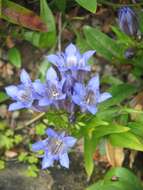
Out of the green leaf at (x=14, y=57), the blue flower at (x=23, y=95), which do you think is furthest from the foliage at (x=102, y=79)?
the blue flower at (x=23, y=95)

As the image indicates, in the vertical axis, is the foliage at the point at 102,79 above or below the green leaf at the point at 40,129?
above

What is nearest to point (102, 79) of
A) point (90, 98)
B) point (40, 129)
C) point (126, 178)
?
point (40, 129)

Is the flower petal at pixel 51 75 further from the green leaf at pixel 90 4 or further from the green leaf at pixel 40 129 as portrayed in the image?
the green leaf at pixel 40 129

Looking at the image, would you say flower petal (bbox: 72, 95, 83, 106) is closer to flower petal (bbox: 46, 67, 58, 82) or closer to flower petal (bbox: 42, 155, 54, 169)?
flower petal (bbox: 46, 67, 58, 82)

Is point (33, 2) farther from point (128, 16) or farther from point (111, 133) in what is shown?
point (111, 133)

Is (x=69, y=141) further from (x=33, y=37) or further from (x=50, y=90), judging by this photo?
(x=33, y=37)

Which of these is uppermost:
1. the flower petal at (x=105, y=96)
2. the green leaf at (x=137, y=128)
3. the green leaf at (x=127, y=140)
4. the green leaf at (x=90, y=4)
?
the green leaf at (x=90, y=4)
